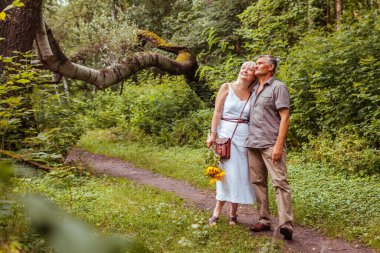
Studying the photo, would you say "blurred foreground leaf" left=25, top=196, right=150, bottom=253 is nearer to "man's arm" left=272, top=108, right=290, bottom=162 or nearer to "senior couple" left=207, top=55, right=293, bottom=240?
"man's arm" left=272, top=108, right=290, bottom=162

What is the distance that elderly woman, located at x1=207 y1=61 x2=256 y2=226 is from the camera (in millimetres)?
5625

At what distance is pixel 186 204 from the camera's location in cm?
717

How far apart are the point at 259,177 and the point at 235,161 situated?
0.39 m

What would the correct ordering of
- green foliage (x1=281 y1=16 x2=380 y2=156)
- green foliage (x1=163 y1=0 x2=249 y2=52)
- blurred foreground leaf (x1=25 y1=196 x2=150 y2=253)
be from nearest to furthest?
blurred foreground leaf (x1=25 y1=196 x2=150 y2=253) → green foliage (x1=281 y1=16 x2=380 y2=156) → green foliage (x1=163 y1=0 x2=249 y2=52)

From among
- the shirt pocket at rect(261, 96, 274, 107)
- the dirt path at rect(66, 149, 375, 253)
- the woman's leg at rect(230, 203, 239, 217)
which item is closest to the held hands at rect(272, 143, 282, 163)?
the shirt pocket at rect(261, 96, 274, 107)

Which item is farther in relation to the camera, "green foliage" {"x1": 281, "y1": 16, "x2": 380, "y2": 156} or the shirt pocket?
"green foliage" {"x1": 281, "y1": 16, "x2": 380, "y2": 156}

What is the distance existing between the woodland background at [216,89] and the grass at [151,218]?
2.38 ft

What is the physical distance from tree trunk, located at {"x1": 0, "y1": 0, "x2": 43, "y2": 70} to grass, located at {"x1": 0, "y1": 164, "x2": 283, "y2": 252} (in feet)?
9.23

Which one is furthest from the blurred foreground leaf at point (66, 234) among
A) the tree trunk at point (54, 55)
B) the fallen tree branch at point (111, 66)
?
the fallen tree branch at point (111, 66)

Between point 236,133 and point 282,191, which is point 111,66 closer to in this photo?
point 236,133

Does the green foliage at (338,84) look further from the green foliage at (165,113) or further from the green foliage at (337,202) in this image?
the green foliage at (165,113)

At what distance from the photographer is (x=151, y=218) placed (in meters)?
5.95

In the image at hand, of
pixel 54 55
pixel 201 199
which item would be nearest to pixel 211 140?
pixel 201 199

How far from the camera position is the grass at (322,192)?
568 cm
